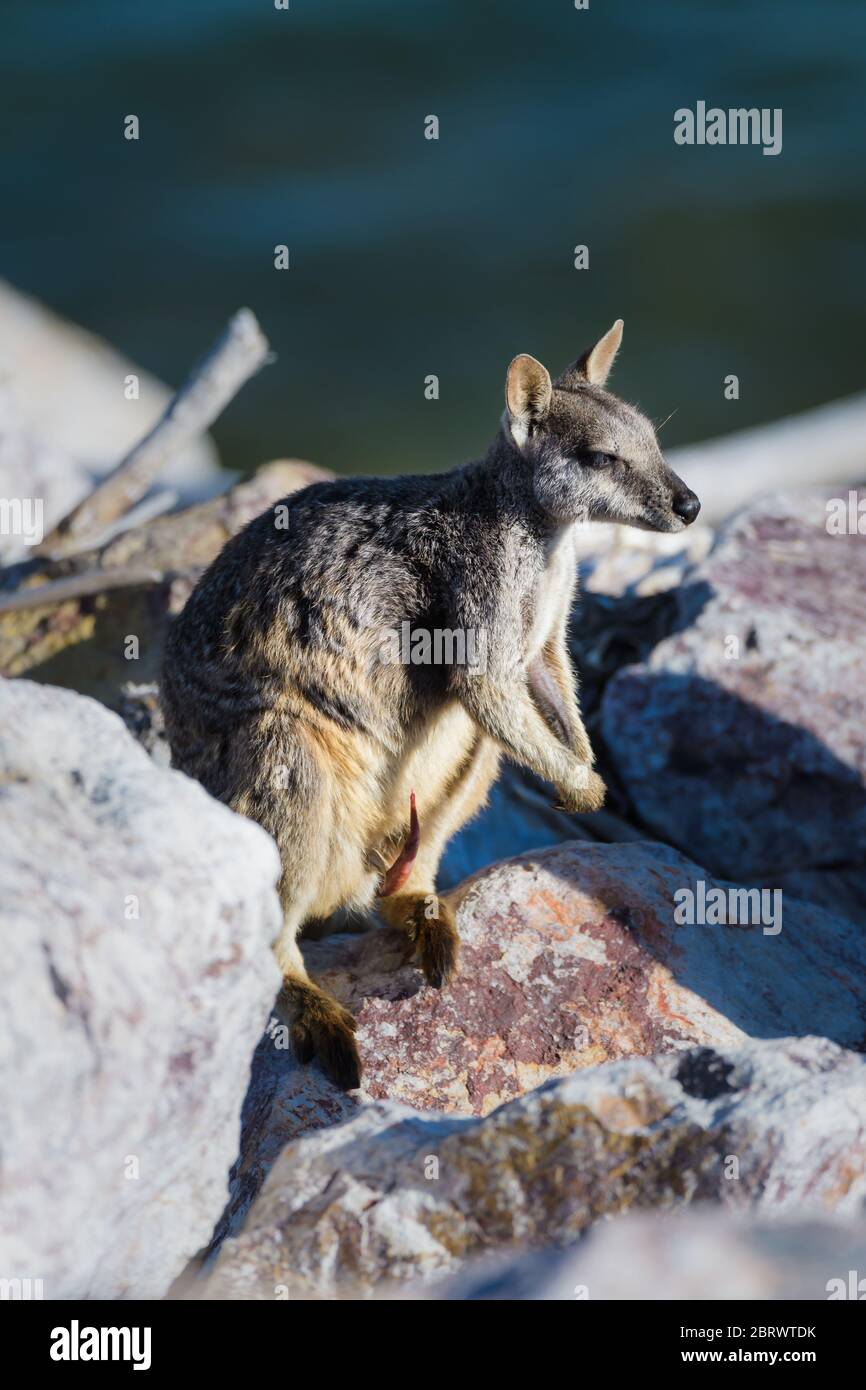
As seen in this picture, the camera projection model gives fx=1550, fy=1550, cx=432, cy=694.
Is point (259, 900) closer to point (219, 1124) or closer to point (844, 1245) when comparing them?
point (219, 1124)

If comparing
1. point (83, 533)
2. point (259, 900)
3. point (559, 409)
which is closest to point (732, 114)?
point (83, 533)

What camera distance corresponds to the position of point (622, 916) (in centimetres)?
582

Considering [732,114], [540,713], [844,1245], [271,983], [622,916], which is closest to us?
[844,1245]

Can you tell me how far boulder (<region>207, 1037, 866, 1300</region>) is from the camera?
12.5ft

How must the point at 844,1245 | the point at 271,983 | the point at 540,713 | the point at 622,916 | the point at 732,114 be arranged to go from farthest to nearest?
the point at 732,114 → the point at 540,713 → the point at 622,916 → the point at 271,983 → the point at 844,1245

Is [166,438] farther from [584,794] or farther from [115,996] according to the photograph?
[115,996]

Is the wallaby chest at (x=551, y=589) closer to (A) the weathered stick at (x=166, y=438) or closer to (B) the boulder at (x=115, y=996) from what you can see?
(B) the boulder at (x=115, y=996)

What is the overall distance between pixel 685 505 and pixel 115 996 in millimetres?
3210

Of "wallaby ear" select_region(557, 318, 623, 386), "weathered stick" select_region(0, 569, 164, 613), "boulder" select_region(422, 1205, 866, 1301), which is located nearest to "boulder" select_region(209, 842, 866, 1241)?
"boulder" select_region(422, 1205, 866, 1301)

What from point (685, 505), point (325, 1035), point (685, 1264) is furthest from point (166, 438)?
point (685, 1264)

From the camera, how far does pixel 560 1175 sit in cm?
388

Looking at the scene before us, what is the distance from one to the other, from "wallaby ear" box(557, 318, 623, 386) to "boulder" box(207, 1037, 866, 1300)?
3.28m

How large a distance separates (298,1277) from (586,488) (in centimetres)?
319

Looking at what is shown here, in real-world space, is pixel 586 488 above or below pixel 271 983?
above
